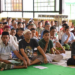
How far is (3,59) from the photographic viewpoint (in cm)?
380

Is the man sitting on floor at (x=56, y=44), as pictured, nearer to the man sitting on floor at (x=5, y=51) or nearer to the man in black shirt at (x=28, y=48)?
the man in black shirt at (x=28, y=48)

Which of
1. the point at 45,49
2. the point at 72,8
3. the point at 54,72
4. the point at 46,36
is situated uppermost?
the point at 72,8

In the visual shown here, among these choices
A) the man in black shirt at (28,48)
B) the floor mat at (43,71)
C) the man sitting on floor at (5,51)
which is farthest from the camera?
the man in black shirt at (28,48)

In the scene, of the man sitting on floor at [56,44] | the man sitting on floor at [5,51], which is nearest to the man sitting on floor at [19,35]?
the man sitting on floor at [56,44]

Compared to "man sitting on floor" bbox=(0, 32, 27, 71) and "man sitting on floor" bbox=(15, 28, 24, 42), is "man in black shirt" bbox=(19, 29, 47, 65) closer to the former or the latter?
"man sitting on floor" bbox=(0, 32, 27, 71)

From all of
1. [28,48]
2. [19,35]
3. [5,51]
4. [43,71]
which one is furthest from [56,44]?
[5,51]

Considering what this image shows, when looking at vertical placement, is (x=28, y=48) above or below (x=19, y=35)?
below

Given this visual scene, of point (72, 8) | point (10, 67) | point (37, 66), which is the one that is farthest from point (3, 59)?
point (72, 8)

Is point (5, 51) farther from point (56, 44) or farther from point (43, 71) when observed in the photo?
point (56, 44)

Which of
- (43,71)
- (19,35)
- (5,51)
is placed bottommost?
(43,71)

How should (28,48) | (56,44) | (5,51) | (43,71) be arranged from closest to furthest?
1. (43,71)
2. (5,51)
3. (28,48)
4. (56,44)

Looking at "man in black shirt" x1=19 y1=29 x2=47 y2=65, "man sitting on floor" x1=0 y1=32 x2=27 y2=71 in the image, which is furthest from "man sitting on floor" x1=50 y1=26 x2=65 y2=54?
"man sitting on floor" x1=0 y1=32 x2=27 y2=71

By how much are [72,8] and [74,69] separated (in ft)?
30.1

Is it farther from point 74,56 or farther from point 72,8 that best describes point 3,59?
point 72,8
